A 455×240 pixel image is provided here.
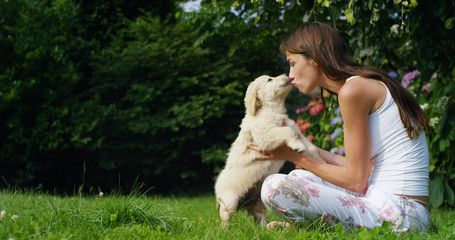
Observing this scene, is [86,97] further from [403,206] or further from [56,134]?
[403,206]

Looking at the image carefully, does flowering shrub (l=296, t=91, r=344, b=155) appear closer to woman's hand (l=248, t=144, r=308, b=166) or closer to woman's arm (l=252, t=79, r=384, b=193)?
woman's hand (l=248, t=144, r=308, b=166)

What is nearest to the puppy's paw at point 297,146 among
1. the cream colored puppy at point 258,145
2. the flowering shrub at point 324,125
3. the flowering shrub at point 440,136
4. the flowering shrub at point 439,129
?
the cream colored puppy at point 258,145

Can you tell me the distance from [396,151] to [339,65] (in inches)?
23.3

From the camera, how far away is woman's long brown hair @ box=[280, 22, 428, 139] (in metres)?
2.48

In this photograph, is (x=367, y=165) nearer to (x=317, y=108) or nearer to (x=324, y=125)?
(x=324, y=125)

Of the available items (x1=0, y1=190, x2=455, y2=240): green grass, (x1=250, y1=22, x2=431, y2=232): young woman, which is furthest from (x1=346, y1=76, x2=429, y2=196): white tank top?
(x1=0, y1=190, x2=455, y2=240): green grass

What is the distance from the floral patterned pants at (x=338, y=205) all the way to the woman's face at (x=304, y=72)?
607 millimetres

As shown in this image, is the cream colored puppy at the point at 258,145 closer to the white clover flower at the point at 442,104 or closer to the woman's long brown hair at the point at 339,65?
the woman's long brown hair at the point at 339,65

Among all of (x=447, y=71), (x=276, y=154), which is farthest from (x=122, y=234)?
(x=447, y=71)

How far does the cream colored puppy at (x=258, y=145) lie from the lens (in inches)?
115

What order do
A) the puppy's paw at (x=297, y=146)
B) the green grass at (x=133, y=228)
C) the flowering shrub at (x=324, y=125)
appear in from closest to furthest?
the green grass at (x=133, y=228), the puppy's paw at (x=297, y=146), the flowering shrub at (x=324, y=125)

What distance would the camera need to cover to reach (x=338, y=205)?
8.04 ft

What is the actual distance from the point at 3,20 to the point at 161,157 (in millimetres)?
→ 3397

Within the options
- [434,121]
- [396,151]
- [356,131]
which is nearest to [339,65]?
[356,131]
